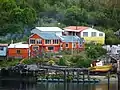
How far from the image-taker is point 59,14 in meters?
58.8

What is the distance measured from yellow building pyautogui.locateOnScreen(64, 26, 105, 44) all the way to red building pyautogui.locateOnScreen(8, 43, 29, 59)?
583cm

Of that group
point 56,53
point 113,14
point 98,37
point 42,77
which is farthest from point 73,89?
point 113,14

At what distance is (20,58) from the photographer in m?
50.1

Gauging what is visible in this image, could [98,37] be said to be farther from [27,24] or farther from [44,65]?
[44,65]

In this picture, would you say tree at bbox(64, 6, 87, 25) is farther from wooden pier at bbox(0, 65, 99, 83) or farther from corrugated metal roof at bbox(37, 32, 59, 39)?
wooden pier at bbox(0, 65, 99, 83)

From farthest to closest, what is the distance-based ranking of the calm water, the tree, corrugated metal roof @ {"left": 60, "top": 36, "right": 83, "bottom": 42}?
the tree, corrugated metal roof @ {"left": 60, "top": 36, "right": 83, "bottom": 42}, the calm water

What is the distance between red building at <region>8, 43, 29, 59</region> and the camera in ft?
166

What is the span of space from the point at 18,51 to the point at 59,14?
9336 mm

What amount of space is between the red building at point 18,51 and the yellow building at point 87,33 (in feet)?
19.1

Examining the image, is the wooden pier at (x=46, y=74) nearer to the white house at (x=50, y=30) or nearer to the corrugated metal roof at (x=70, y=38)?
the corrugated metal roof at (x=70, y=38)

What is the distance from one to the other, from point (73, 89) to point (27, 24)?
17548mm

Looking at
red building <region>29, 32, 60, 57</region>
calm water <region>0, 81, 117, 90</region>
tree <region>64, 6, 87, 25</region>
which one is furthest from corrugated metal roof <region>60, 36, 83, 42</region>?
calm water <region>0, 81, 117, 90</region>

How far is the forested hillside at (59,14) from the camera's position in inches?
2142

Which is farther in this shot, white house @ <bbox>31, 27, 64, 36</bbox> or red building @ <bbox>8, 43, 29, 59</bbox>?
white house @ <bbox>31, 27, 64, 36</bbox>
